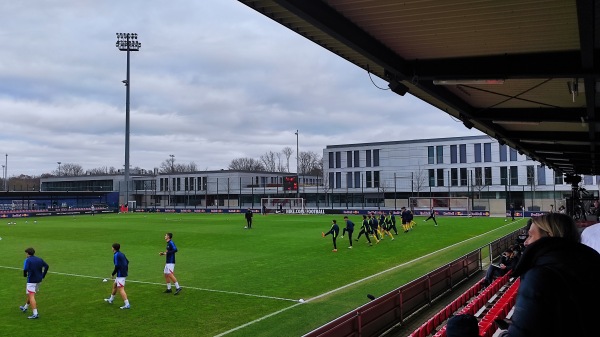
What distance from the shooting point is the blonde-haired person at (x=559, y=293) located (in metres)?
2.50

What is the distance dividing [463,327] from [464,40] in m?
5.25

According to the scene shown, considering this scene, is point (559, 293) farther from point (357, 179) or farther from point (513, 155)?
point (357, 179)

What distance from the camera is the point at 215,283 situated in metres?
15.8

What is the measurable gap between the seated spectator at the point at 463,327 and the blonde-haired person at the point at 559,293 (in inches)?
Answer: 16.4

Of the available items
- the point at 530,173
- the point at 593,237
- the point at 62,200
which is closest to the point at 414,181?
the point at 530,173

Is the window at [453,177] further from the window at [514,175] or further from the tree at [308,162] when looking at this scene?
the tree at [308,162]

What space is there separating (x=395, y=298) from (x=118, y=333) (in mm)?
6220

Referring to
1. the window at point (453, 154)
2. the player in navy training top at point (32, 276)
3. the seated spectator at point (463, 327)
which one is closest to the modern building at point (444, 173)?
the window at point (453, 154)

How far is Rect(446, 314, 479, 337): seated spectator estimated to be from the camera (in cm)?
302

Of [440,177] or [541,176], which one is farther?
[440,177]

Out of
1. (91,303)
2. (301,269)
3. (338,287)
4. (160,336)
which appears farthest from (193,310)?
(301,269)

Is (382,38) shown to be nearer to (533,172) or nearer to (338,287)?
(338,287)

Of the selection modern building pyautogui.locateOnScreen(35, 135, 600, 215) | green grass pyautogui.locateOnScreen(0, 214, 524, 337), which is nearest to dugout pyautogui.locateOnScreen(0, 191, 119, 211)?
modern building pyautogui.locateOnScreen(35, 135, 600, 215)

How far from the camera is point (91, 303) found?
1312cm
